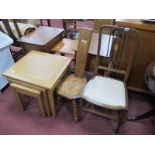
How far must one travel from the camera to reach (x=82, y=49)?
1.71 meters

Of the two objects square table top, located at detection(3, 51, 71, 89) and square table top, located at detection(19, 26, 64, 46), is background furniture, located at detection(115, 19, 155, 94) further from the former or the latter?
square table top, located at detection(19, 26, 64, 46)

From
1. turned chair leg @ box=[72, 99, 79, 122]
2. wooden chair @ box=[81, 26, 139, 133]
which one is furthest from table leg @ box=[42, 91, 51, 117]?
wooden chair @ box=[81, 26, 139, 133]

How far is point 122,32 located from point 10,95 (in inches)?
66.6

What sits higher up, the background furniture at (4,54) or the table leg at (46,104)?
the background furniture at (4,54)

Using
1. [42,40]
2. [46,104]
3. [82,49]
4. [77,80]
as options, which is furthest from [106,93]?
[42,40]

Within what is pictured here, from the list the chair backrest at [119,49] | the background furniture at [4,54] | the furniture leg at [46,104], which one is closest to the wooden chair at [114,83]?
the chair backrest at [119,49]

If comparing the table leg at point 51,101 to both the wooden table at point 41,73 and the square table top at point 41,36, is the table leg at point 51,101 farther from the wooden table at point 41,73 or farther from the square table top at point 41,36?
the square table top at point 41,36

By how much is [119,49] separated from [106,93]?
51 centimetres

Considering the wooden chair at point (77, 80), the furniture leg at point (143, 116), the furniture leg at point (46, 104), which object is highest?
the wooden chair at point (77, 80)

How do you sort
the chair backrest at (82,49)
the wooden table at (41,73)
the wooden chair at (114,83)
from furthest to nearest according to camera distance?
the chair backrest at (82,49) < the wooden table at (41,73) < the wooden chair at (114,83)

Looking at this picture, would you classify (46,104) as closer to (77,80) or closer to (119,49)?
(77,80)

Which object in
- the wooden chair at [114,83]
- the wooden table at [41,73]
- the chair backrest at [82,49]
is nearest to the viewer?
the wooden chair at [114,83]

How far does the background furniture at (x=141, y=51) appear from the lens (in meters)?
1.46
